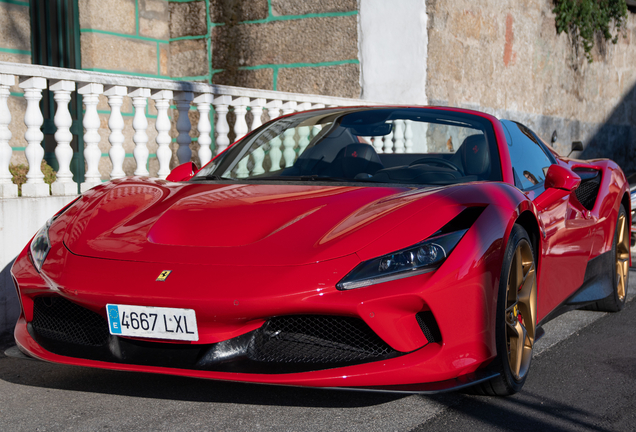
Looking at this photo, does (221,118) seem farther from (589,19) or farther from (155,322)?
(589,19)

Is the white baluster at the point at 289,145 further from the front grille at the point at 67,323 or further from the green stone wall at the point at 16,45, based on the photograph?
the green stone wall at the point at 16,45

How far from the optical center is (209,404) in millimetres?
2998

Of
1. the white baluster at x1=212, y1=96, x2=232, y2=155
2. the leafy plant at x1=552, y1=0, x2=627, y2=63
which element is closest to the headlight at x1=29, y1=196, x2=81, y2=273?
the white baluster at x1=212, y1=96, x2=232, y2=155

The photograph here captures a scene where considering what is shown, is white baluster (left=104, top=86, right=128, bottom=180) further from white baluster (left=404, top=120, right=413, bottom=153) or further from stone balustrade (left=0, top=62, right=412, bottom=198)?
white baluster (left=404, top=120, right=413, bottom=153)

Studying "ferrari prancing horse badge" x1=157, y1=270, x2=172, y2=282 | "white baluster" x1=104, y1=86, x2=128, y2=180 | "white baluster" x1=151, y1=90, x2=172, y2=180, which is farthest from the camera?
"white baluster" x1=151, y1=90, x2=172, y2=180

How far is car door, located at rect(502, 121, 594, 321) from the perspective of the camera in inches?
142

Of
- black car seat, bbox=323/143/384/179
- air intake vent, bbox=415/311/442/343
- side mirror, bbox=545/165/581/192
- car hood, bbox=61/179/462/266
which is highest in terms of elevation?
black car seat, bbox=323/143/384/179

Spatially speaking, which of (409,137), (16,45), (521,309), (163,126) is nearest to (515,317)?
(521,309)

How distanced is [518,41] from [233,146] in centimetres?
769

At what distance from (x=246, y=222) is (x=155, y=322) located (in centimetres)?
59

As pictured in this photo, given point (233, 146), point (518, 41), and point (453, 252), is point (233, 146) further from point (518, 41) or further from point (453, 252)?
point (518, 41)

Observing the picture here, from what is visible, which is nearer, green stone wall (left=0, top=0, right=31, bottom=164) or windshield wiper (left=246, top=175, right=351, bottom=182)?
windshield wiper (left=246, top=175, right=351, bottom=182)

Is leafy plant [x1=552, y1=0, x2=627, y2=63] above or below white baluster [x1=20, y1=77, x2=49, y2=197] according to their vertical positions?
above

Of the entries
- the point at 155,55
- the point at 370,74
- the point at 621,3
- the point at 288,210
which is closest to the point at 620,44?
the point at 621,3
